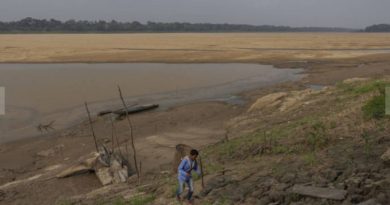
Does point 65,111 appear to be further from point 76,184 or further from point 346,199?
point 346,199

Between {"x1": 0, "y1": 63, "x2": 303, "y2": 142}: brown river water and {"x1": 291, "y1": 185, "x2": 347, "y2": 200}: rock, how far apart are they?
49.3 ft

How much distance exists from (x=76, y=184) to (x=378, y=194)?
834cm

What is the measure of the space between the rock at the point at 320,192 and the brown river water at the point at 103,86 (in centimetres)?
1504

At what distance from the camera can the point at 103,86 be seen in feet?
105

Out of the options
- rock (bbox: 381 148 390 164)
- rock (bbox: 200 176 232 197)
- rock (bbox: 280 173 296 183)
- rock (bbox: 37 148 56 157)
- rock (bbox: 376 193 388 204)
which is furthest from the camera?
rock (bbox: 37 148 56 157)

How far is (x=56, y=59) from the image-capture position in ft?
165

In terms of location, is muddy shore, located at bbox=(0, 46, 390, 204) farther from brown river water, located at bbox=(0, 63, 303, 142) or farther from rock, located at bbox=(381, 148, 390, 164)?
→ rock, located at bbox=(381, 148, 390, 164)

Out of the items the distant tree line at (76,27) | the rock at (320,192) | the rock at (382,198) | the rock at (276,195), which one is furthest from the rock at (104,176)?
the distant tree line at (76,27)

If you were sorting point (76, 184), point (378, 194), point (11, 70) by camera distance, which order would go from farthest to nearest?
1. point (11, 70)
2. point (76, 184)
3. point (378, 194)

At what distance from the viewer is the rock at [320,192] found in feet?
24.3

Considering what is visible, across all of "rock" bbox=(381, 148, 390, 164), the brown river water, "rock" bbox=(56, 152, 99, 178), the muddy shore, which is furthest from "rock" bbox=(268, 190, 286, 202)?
the brown river water

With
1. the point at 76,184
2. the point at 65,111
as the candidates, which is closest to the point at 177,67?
the point at 65,111

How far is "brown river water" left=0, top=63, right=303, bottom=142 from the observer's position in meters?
23.9

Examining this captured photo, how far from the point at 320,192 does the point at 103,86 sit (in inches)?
1018
